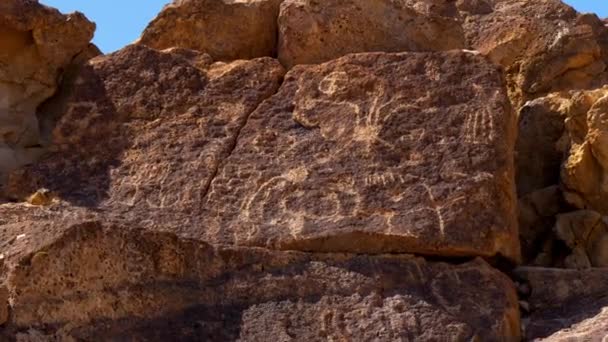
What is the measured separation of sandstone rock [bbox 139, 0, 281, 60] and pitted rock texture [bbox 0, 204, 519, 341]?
4.78ft

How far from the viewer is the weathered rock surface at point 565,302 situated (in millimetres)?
5161

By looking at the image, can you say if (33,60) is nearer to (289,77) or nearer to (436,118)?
(289,77)

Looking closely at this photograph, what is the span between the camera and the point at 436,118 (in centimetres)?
563

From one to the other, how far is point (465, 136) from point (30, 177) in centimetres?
171

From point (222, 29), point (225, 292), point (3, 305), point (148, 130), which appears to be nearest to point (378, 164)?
point (225, 292)

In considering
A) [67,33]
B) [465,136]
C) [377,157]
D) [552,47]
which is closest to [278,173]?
[377,157]

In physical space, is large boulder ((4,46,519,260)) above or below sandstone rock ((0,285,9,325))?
above

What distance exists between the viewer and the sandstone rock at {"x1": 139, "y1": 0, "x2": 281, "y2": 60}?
6.55 m

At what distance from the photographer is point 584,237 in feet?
19.5

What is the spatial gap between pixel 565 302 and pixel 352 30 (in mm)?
1654

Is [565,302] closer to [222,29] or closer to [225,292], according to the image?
[225,292]

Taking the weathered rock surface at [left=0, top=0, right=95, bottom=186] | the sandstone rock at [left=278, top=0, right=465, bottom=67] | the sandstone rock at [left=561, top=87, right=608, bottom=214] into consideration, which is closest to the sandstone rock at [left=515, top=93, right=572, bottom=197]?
the sandstone rock at [left=561, top=87, right=608, bottom=214]

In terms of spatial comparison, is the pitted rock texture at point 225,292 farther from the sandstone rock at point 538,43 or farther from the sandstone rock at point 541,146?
the sandstone rock at point 538,43

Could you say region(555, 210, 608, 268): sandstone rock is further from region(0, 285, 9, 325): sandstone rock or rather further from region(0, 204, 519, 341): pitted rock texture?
region(0, 285, 9, 325): sandstone rock
